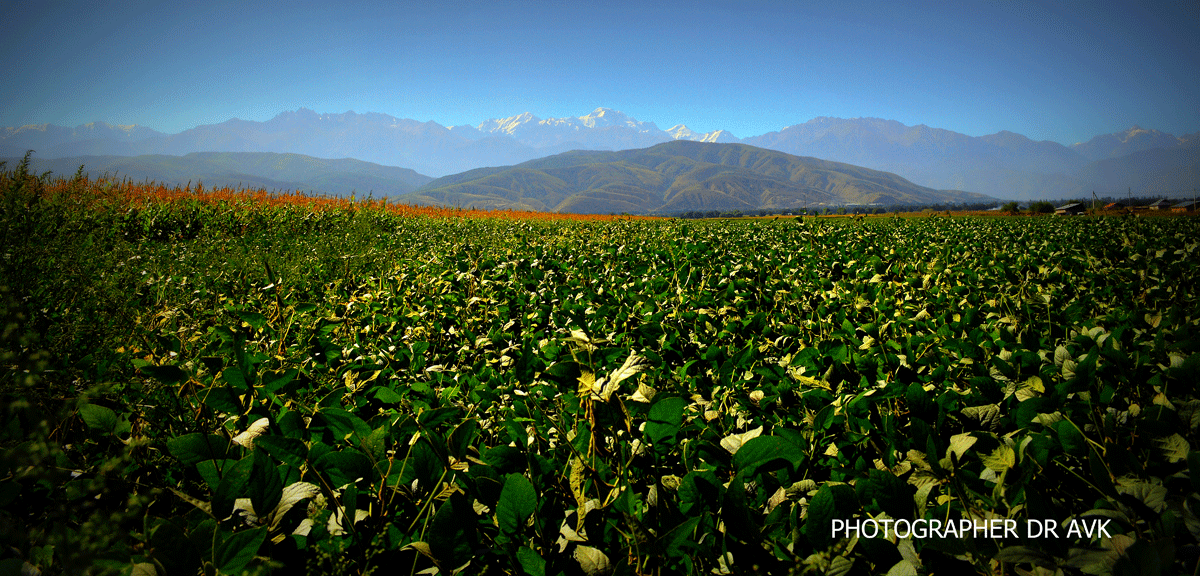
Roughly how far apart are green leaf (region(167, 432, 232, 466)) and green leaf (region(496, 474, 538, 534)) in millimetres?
669

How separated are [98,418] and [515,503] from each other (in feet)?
3.82

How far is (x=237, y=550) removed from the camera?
2.82 ft

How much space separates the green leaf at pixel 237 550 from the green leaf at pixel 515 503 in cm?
43

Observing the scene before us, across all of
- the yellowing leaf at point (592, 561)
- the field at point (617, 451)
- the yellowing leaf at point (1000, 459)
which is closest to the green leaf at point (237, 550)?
the field at point (617, 451)

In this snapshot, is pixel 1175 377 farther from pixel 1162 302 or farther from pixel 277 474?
pixel 277 474

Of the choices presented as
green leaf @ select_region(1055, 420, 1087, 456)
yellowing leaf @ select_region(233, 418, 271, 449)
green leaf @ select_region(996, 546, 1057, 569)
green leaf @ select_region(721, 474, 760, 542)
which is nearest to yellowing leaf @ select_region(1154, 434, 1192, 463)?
green leaf @ select_region(1055, 420, 1087, 456)

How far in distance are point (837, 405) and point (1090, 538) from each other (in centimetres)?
62

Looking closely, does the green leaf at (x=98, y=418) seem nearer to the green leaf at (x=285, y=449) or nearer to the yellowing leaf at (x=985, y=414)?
the green leaf at (x=285, y=449)

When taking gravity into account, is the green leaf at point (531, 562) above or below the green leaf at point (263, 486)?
below

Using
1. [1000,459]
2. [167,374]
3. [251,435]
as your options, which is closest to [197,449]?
[251,435]

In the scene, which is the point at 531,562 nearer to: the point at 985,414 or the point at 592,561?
the point at 592,561

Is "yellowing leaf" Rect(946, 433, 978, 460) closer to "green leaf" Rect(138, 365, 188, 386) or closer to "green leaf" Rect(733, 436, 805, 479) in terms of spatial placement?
"green leaf" Rect(733, 436, 805, 479)

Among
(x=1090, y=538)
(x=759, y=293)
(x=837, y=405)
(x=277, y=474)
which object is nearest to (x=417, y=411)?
(x=277, y=474)

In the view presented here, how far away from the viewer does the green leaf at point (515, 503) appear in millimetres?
995
